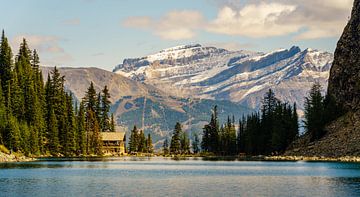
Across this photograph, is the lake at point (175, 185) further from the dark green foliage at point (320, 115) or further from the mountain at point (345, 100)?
the dark green foliage at point (320, 115)

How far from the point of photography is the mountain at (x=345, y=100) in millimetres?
149875

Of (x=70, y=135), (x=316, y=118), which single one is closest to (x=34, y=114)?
(x=70, y=135)

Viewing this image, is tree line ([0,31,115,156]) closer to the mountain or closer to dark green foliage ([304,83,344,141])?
the mountain

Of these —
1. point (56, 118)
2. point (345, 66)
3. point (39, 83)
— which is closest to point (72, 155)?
point (56, 118)

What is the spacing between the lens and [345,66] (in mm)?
182375

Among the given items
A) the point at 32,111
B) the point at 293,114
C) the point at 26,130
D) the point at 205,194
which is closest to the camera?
the point at 205,194

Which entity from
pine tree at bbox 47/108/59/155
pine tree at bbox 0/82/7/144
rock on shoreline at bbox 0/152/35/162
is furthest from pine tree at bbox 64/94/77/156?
rock on shoreline at bbox 0/152/35/162

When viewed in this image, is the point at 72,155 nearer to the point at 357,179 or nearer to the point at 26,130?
the point at 26,130

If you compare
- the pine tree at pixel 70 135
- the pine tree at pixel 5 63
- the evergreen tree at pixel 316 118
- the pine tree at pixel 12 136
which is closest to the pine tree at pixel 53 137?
the pine tree at pixel 70 135

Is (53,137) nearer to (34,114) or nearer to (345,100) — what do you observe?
(34,114)

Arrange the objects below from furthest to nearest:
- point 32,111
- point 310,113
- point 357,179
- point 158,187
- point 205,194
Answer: point 310,113 < point 32,111 < point 357,179 < point 158,187 < point 205,194

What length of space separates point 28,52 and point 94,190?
124173 mm

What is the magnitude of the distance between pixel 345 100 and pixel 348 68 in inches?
413

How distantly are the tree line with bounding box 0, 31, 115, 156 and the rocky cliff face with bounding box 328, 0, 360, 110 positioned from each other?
7969 cm
